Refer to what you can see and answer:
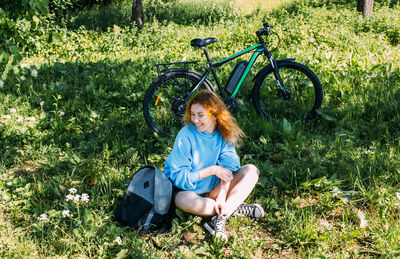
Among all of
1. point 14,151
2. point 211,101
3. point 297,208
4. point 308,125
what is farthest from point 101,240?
point 308,125

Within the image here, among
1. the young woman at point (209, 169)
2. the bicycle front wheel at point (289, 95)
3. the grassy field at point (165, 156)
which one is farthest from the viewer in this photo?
the bicycle front wheel at point (289, 95)

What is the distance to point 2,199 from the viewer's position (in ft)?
9.55

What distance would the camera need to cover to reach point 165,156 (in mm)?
3605

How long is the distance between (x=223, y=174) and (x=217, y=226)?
399 mm

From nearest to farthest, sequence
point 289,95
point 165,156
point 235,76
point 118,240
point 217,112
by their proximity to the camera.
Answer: point 118,240
point 217,112
point 165,156
point 235,76
point 289,95

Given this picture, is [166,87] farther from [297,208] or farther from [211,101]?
[297,208]

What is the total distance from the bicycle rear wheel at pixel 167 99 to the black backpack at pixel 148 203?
1293 millimetres

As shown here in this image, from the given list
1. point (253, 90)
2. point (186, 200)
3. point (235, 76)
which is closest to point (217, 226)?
point (186, 200)

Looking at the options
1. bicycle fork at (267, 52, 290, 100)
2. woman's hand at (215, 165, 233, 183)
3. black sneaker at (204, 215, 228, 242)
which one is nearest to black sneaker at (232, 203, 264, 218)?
black sneaker at (204, 215, 228, 242)

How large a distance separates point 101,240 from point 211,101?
1.32m

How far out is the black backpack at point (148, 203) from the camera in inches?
103

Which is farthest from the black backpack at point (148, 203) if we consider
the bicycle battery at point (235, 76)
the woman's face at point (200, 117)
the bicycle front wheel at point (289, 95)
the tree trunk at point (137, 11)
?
the tree trunk at point (137, 11)

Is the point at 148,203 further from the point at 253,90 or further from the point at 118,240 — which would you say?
the point at 253,90

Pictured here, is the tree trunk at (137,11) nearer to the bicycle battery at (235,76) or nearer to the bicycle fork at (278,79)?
the bicycle battery at (235,76)
